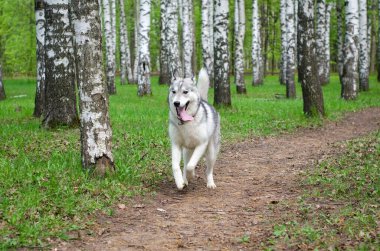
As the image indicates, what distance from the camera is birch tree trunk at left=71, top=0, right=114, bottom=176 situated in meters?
6.96

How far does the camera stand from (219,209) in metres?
6.48

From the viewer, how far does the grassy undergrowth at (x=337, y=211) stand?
4.78m

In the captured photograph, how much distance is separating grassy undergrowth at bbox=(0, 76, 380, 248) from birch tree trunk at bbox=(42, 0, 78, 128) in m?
0.48

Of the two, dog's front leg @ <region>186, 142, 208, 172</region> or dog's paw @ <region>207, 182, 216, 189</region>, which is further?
dog's paw @ <region>207, 182, 216, 189</region>

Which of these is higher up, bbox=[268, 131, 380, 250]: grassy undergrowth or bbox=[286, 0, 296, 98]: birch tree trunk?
bbox=[286, 0, 296, 98]: birch tree trunk

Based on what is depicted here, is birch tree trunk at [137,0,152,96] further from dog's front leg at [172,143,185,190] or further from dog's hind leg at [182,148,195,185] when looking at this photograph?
dog's front leg at [172,143,185,190]

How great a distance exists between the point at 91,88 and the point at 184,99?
141cm

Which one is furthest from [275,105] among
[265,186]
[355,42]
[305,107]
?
[265,186]

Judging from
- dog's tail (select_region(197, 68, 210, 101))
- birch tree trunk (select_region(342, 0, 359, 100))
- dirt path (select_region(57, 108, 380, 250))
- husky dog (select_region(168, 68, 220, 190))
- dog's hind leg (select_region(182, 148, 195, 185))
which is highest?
birch tree trunk (select_region(342, 0, 359, 100))

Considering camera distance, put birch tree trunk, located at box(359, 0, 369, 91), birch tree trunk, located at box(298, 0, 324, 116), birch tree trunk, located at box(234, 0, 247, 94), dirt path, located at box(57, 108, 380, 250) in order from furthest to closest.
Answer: birch tree trunk, located at box(359, 0, 369, 91) → birch tree trunk, located at box(234, 0, 247, 94) → birch tree trunk, located at box(298, 0, 324, 116) → dirt path, located at box(57, 108, 380, 250)

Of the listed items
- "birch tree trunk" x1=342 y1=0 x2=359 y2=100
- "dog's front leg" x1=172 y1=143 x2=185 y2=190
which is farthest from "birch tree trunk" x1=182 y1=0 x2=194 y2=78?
"dog's front leg" x1=172 y1=143 x2=185 y2=190

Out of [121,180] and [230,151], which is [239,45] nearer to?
[230,151]

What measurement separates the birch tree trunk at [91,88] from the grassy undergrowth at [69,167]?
332mm

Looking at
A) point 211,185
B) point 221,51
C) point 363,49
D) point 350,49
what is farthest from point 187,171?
point 363,49
